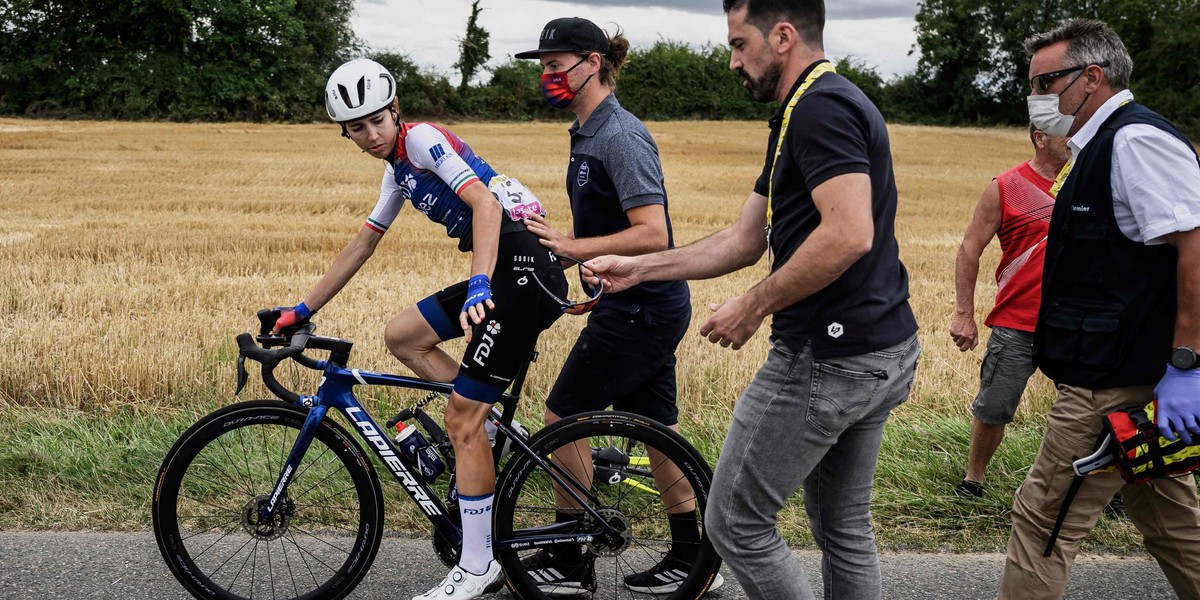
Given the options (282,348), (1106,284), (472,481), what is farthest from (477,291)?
(1106,284)

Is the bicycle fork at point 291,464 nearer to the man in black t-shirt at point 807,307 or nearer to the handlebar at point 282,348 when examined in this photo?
the handlebar at point 282,348

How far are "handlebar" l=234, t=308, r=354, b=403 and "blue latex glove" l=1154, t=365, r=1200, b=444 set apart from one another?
2601 mm

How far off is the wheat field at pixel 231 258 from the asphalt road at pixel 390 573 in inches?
67.9

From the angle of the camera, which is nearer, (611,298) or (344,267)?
(611,298)

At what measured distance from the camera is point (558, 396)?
14.1 feet

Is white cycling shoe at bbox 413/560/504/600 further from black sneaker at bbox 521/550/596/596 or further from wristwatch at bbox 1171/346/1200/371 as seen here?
wristwatch at bbox 1171/346/1200/371

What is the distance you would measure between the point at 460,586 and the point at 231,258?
9418 mm

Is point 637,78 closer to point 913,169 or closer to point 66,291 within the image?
point 913,169

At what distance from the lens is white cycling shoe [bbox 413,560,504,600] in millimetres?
3830

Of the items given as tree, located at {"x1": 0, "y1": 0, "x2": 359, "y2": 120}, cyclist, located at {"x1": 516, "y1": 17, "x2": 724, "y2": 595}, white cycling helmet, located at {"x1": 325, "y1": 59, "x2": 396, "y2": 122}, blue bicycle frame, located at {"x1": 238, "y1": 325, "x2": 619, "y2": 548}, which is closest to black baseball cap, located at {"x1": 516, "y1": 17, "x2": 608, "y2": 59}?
cyclist, located at {"x1": 516, "y1": 17, "x2": 724, "y2": 595}

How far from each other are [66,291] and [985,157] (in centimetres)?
3158

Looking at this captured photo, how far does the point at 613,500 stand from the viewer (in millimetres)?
4227

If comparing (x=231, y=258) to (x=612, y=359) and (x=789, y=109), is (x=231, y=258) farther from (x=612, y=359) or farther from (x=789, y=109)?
(x=789, y=109)

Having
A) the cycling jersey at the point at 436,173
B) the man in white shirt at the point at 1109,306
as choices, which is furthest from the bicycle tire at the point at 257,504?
the man in white shirt at the point at 1109,306
